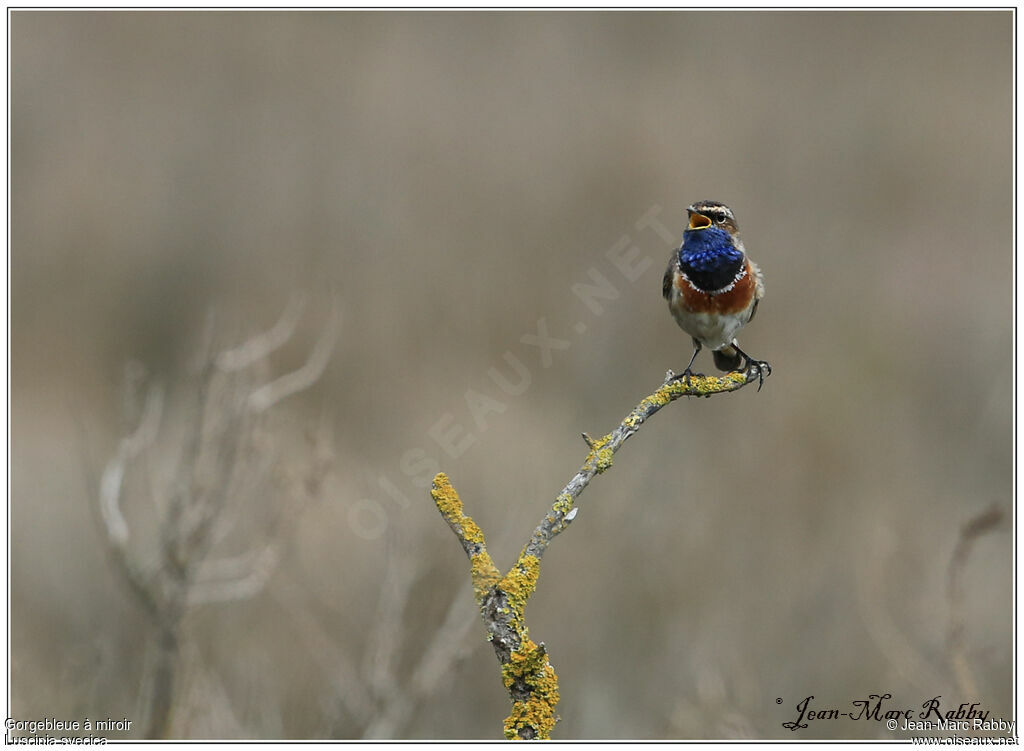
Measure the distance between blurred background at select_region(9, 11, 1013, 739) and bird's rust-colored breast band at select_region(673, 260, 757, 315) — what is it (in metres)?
1.13

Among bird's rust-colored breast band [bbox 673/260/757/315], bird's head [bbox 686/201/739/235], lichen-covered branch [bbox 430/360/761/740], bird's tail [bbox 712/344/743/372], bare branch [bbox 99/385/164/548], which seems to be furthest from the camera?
bird's tail [bbox 712/344/743/372]

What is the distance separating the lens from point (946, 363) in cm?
1252

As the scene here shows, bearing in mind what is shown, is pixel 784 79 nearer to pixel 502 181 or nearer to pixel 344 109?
pixel 502 181

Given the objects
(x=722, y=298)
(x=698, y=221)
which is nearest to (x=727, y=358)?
(x=722, y=298)

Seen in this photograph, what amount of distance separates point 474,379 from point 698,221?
6.51 metres

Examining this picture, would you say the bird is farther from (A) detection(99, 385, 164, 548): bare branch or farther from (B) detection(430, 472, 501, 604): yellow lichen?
(B) detection(430, 472, 501, 604): yellow lichen

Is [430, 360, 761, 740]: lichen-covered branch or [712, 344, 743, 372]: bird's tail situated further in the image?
[712, 344, 743, 372]: bird's tail

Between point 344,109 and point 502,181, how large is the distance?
2711 millimetres

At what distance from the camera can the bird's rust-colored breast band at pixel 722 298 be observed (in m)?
5.52

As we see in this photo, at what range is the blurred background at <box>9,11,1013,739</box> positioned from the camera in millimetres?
5969

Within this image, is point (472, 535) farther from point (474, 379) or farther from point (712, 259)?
point (474, 379)

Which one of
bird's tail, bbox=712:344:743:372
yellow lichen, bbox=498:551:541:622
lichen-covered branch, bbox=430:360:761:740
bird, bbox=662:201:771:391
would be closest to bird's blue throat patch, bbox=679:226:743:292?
bird, bbox=662:201:771:391

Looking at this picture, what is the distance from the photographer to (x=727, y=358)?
6.07m

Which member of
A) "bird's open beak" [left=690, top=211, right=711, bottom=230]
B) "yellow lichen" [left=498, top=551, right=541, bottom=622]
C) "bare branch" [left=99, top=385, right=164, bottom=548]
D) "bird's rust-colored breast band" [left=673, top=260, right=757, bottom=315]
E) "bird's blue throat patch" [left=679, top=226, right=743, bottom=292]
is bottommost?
"yellow lichen" [left=498, top=551, right=541, bottom=622]
